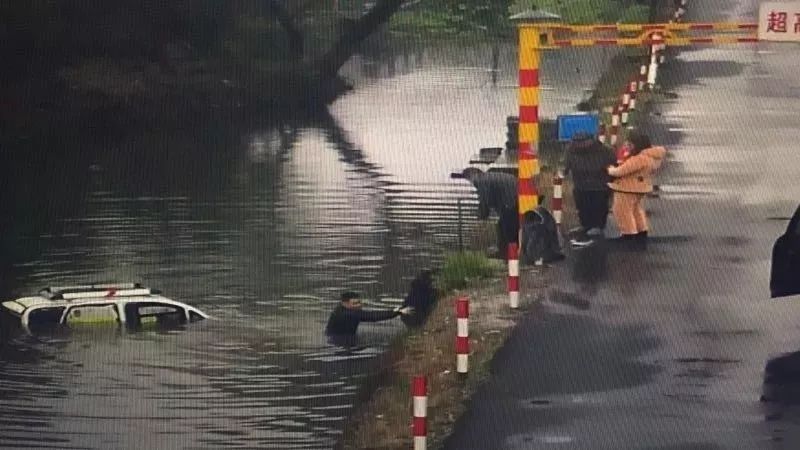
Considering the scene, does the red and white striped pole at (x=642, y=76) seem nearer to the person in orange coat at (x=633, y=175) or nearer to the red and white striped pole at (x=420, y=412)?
the person in orange coat at (x=633, y=175)

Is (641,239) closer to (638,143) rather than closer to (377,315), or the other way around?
(638,143)

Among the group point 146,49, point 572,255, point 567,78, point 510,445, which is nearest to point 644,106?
point 567,78

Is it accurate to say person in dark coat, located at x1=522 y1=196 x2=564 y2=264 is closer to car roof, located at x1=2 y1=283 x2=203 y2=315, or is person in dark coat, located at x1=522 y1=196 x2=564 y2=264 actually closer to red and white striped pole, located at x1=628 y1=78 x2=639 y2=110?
car roof, located at x1=2 y1=283 x2=203 y2=315

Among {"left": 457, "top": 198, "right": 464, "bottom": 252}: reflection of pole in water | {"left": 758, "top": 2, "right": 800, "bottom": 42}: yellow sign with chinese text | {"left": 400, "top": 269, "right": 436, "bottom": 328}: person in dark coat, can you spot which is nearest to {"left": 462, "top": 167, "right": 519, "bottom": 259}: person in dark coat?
{"left": 400, "top": 269, "right": 436, "bottom": 328}: person in dark coat

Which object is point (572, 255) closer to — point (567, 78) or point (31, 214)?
point (567, 78)

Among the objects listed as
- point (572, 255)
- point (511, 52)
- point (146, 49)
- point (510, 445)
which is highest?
point (146, 49)
